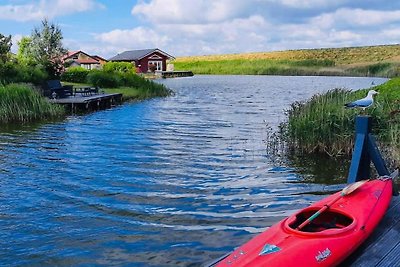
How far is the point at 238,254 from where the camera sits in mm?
4141

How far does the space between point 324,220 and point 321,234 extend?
2.55 ft

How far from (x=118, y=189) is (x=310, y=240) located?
5.31 metres

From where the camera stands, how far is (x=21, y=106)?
57.6ft

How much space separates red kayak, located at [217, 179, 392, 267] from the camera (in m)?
3.93

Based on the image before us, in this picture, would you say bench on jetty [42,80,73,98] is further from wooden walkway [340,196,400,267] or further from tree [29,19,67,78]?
wooden walkway [340,196,400,267]

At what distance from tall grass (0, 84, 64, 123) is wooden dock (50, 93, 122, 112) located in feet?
7.76

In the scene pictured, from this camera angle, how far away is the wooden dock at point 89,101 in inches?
843

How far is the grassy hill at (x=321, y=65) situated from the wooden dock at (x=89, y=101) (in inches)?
1222

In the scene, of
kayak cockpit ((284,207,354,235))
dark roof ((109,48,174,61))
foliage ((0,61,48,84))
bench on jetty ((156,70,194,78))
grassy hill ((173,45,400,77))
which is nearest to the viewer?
kayak cockpit ((284,207,354,235))

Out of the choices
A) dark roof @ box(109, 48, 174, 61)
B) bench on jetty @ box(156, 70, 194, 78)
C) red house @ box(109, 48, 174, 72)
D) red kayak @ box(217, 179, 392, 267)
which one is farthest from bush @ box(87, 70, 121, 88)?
red kayak @ box(217, 179, 392, 267)

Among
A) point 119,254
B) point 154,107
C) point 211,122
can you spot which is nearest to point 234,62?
point 154,107

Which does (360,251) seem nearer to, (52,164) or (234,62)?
(52,164)

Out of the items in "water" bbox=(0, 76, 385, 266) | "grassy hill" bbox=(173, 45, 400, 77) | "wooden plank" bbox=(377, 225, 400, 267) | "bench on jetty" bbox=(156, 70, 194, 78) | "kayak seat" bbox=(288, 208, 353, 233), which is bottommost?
"water" bbox=(0, 76, 385, 266)

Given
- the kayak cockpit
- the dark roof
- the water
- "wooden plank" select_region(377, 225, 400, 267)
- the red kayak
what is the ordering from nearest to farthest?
1. the red kayak
2. "wooden plank" select_region(377, 225, 400, 267)
3. the kayak cockpit
4. the water
5. the dark roof
